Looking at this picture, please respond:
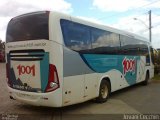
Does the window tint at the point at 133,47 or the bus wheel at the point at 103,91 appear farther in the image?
the window tint at the point at 133,47

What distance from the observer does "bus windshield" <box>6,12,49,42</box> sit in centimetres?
834

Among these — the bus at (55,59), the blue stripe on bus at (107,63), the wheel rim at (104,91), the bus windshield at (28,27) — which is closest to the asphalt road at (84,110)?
the wheel rim at (104,91)

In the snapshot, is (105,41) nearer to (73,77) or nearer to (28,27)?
(73,77)

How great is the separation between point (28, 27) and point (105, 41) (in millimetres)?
3710

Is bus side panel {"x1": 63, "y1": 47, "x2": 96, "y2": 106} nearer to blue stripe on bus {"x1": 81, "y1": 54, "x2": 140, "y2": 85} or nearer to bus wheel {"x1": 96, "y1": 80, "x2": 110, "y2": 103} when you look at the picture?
blue stripe on bus {"x1": 81, "y1": 54, "x2": 140, "y2": 85}

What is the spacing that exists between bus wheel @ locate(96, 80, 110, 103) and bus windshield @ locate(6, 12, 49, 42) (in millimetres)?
3686

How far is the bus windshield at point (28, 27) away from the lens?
27.3 ft

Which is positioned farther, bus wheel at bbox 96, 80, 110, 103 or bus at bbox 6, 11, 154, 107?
bus wheel at bbox 96, 80, 110, 103

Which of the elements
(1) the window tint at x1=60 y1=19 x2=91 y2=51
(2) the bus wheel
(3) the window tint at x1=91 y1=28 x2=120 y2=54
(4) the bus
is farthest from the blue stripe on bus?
(2) the bus wheel

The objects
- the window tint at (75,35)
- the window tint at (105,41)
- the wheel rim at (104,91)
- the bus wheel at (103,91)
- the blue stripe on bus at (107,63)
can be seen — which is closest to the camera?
the window tint at (75,35)

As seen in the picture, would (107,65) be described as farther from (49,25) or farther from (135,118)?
(49,25)

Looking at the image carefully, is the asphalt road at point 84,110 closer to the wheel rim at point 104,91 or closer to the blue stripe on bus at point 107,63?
the wheel rim at point 104,91

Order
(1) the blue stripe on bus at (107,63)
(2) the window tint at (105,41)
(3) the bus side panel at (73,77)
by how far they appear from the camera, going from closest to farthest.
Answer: (3) the bus side panel at (73,77)
(1) the blue stripe on bus at (107,63)
(2) the window tint at (105,41)

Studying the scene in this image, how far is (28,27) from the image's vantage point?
28.7ft
